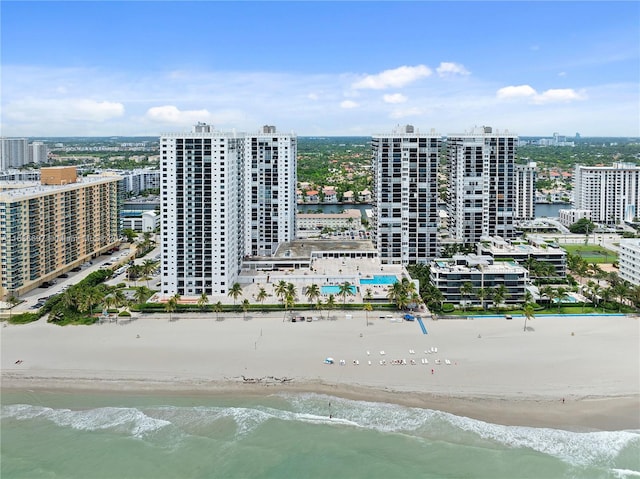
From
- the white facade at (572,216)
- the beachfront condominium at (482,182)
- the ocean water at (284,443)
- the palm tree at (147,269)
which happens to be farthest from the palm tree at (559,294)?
the white facade at (572,216)

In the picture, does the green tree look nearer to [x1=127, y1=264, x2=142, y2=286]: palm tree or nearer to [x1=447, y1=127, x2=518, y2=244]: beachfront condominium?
[x1=127, y1=264, x2=142, y2=286]: palm tree

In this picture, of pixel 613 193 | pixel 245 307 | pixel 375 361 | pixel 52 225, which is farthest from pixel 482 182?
pixel 52 225

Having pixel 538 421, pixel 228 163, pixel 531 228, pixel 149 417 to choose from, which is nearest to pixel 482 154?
pixel 531 228

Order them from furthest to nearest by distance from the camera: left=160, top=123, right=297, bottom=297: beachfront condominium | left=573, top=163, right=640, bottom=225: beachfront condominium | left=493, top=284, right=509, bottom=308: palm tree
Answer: left=573, top=163, right=640, bottom=225: beachfront condominium
left=160, top=123, right=297, bottom=297: beachfront condominium
left=493, top=284, right=509, bottom=308: palm tree

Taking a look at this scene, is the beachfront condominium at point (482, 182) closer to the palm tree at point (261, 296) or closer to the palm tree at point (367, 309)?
the palm tree at point (367, 309)

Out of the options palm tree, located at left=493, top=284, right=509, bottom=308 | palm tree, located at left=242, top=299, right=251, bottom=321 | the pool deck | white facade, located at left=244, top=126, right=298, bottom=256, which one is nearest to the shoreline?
palm tree, located at left=242, top=299, right=251, bottom=321

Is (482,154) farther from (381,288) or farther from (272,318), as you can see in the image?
(272,318)
